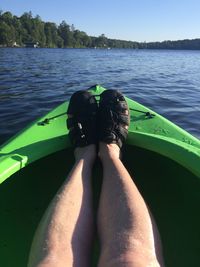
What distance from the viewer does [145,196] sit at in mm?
2695

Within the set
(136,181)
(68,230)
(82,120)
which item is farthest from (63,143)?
(68,230)

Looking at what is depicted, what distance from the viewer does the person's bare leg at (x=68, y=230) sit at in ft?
4.79

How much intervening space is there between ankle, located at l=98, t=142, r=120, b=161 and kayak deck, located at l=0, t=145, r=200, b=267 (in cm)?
26

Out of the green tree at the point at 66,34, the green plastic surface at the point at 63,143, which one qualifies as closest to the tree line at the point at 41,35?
the green tree at the point at 66,34

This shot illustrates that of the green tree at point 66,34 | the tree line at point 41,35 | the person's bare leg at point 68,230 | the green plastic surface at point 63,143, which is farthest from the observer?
the green tree at point 66,34

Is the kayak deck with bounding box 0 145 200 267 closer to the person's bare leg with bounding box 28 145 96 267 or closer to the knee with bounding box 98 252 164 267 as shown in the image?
the person's bare leg with bounding box 28 145 96 267

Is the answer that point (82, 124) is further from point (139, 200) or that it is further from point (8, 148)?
point (139, 200)

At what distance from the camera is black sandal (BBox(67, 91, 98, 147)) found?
8.10ft

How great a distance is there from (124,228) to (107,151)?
2.63ft

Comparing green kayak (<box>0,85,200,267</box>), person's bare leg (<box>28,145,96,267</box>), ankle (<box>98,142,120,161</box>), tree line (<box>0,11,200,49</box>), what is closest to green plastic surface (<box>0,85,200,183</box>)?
green kayak (<box>0,85,200,267</box>)

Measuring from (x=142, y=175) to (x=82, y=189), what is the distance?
100 centimetres

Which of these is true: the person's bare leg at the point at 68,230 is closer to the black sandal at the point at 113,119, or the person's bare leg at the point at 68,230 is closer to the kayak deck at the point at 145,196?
the black sandal at the point at 113,119

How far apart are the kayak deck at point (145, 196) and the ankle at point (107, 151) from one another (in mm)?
264

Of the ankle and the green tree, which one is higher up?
the ankle
